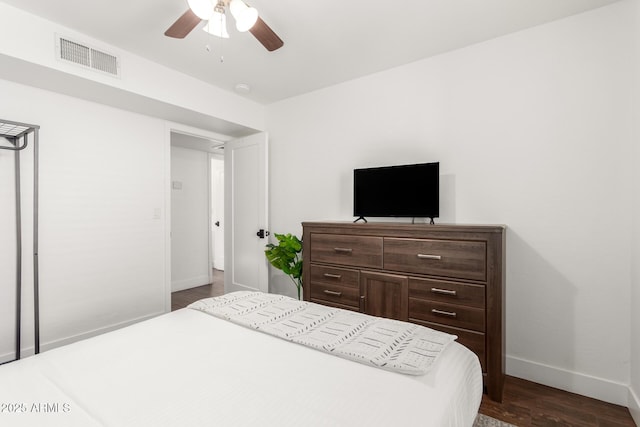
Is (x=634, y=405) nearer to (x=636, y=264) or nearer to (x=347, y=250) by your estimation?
(x=636, y=264)

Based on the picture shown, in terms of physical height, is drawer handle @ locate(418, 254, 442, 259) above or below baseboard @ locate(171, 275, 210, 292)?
above

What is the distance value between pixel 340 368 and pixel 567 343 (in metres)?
1.96

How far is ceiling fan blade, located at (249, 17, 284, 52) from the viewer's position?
1795 mm

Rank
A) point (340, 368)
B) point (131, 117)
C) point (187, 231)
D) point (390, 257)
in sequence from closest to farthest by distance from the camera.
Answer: point (340, 368)
point (390, 257)
point (131, 117)
point (187, 231)

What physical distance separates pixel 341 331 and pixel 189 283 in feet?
13.3

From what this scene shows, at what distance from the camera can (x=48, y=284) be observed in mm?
2543

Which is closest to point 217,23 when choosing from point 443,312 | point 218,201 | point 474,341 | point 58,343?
point 443,312

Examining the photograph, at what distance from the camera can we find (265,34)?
73.9 inches

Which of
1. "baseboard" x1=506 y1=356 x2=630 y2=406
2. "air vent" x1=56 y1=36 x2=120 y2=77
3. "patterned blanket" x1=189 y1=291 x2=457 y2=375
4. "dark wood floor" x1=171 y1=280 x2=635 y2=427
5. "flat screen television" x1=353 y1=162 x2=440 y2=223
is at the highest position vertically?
"air vent" x1=56 y1=36 x2=120 y2=77

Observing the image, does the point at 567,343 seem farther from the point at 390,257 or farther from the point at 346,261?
the point at 346,261

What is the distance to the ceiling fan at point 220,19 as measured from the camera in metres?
1.62

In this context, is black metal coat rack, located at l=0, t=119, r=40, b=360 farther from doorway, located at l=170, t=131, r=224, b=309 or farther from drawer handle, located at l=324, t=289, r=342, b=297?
drawer handle, located at l=324, t=289, r=342, b=297

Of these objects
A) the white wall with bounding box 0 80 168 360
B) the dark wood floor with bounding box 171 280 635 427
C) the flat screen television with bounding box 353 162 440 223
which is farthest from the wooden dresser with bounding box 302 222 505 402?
the white wall with bounding box 0 80 168 360

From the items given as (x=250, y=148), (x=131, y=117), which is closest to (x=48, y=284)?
(x=131, y=117)
